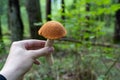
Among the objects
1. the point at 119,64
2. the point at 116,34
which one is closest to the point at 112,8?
the point at 119,64

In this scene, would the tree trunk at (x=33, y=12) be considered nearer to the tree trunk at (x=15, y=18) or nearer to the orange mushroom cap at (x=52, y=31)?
the tree trunk at (x=15, y=18)

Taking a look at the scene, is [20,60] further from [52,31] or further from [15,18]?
[15,18]

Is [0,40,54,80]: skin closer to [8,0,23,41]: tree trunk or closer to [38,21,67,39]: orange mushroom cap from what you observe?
[38,21,67,39]: orange mushroom cap

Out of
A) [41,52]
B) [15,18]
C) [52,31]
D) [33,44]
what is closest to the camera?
[52,31]

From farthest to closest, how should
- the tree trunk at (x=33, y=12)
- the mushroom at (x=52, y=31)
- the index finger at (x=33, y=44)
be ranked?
the tree trunk at (x=33, y=12), the index finger at (x=33, y=44), the mushroom at (x=52, y=31)

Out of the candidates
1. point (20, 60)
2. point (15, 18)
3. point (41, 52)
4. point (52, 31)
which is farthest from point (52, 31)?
point (15, 18)

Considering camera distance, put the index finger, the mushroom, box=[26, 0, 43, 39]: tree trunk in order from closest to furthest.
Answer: the mushroom
the index finger
box=[26, 0, 43, 39]: tree trunk

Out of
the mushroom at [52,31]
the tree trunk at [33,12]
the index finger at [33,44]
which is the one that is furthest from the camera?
the tree trunk at [33,12]

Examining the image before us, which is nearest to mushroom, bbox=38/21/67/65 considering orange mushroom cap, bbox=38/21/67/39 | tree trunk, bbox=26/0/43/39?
orange mushroom cap, bbox=38/21/67/39

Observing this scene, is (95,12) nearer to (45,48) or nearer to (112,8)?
(112,8)

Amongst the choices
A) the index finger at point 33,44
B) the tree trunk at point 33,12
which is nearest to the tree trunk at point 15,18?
the tree trunk at point 33,12

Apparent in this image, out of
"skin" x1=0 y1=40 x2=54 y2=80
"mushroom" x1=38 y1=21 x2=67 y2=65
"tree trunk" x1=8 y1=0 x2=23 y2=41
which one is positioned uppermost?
"mushroom" x1=38 y1=21 x2=67 y2=65
